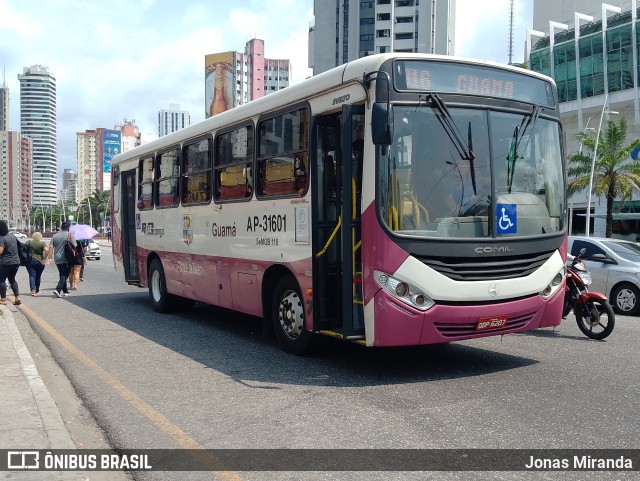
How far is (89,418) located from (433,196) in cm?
387

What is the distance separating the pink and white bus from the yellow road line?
208 cm

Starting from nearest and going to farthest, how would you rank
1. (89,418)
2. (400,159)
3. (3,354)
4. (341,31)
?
(89,418)
(400,159)
(3,354)
(341,31)

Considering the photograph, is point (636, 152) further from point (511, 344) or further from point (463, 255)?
point (463, 255)

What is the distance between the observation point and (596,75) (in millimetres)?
50250

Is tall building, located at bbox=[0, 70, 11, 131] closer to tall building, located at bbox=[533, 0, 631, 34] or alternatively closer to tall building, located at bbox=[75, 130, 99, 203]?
tall building, located at bbox=[75, 130, 99, 203]

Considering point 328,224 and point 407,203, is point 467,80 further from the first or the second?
point 328,224

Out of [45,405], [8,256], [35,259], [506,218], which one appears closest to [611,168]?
[35,259]

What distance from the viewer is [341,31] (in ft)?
328

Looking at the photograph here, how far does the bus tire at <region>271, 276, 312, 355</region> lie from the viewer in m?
7.88

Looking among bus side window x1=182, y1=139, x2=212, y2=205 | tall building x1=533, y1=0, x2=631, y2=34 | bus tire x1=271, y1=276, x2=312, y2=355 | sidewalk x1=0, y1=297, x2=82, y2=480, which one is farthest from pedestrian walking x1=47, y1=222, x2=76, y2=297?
tall building x1=533, y1=0, x2=631, y2=34

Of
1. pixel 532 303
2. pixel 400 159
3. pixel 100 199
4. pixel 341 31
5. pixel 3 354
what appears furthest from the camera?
pixel 100 199

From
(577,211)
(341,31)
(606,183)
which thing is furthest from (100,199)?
(606,183)

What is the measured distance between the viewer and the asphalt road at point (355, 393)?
5.11 meters

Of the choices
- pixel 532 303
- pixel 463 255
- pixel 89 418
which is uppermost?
pixel 463 255
